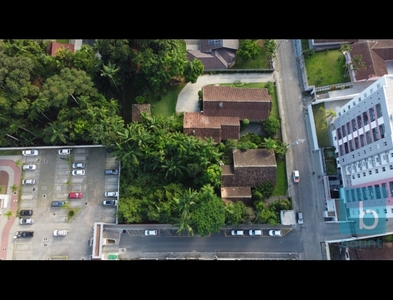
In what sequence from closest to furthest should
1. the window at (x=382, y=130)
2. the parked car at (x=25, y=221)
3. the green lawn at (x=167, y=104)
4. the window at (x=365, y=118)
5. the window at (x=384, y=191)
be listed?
the window at (x=382, y=130), the window at (x=384, y=191), the window at (x=365, y=118), the parked car at (x=25, y=221), the green lawn at (x=167, y=104)

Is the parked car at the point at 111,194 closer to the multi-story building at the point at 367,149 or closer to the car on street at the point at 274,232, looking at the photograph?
the car on street at the point at 274,232

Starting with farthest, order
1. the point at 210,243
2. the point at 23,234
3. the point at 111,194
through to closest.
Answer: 1. the point at 111,194
2. the point at 210,243
3. the point at 23,234

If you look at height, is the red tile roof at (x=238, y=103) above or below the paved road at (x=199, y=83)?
below

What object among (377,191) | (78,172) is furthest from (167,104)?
(377,191)

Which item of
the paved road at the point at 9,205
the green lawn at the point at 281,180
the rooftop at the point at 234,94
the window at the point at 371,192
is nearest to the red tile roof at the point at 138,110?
the rooftop at the point at 234,94

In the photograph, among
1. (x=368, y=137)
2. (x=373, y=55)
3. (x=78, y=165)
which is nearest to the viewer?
(x=368, y=137)

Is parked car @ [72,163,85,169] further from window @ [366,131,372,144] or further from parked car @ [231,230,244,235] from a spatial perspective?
window @ [366,131,372,144]

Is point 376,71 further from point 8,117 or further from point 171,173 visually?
point 8,117

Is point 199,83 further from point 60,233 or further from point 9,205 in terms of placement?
point 9,205
